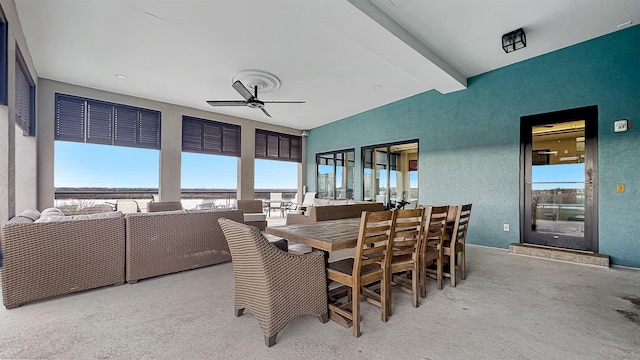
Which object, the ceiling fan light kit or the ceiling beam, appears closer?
the ceiling beam

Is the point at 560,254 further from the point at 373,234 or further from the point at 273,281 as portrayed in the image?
the point at 273,281

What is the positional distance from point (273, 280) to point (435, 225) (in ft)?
5.51

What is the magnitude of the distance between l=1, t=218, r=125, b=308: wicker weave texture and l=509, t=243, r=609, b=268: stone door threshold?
5457 millimetres

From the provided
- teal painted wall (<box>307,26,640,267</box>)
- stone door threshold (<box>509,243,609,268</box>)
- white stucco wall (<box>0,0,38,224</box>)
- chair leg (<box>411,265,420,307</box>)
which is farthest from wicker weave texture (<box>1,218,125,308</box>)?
stone door threshold (<box>509,243,609,268</box>)

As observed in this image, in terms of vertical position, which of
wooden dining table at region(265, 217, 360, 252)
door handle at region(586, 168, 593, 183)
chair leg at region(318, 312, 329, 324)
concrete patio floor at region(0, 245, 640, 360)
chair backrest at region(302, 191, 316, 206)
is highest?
door handle at region(586, 168, 593, 183)

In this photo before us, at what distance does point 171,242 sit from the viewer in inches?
119

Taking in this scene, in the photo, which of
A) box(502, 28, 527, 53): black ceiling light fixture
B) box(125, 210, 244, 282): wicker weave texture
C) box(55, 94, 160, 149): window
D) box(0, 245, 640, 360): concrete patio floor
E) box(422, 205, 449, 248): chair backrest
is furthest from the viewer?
box(55, 94, 160, 149): window

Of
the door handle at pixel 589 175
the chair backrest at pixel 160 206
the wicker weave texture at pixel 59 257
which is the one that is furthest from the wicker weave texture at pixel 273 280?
the door handle at pixel 589 175

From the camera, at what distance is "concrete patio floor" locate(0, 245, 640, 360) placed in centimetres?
166

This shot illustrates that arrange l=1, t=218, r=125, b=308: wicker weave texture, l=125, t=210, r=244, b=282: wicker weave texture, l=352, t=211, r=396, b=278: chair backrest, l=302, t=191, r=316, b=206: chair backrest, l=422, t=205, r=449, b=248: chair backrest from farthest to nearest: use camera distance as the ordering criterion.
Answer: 1. l=302, t=191, r=316, b=206: chair backrest
2. l=125, t=210, r=244, b=282: wicker weave texture
3. l=422, t=205, r=449, b=248: chair backrest
4. l=1, t=218, r=125, b=308: wicker weave texture
5. l=352, t=211, r=396, b=278: chair backrest

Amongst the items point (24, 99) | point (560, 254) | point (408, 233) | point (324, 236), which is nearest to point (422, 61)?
point (408, 233)

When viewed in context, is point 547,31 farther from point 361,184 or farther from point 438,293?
point 361,184

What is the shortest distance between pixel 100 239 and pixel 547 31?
19.3ft

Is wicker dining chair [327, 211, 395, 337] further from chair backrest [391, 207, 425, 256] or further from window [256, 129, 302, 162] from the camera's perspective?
window [256, 129, 302, 162]
